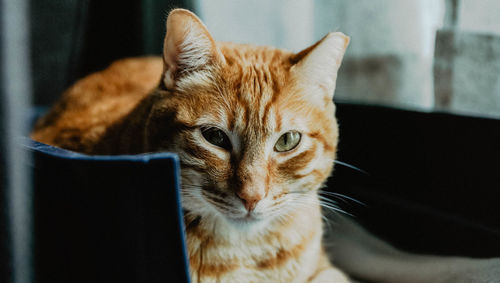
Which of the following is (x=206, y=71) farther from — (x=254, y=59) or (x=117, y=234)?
(x=117, y=234)

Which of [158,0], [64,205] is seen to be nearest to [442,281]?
[64,205]

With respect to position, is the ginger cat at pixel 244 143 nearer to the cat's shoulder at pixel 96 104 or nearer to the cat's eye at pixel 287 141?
the cat's eye at pixel 287 141

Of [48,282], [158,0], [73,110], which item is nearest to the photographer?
[48,282]

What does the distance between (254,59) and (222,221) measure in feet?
Answer: 1.52

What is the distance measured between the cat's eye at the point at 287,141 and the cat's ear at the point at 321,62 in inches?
6.0

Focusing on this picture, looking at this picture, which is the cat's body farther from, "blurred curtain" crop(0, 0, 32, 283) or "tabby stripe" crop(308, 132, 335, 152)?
"blurred curtain" crop(0, 0, 32, 283)

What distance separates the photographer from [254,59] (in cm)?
113

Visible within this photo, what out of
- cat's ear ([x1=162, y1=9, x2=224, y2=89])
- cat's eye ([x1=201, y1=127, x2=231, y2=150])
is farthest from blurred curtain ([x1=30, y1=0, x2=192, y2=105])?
cat's eye ([x1=201, y1=127, x2=231, y2=150])

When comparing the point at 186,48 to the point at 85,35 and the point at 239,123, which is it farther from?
the point at 85,35

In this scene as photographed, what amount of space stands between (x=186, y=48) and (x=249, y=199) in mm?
417

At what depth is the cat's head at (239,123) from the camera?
0.96 m

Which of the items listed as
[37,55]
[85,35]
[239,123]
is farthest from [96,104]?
[85,35]

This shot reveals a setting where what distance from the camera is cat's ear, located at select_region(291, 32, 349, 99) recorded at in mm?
1024

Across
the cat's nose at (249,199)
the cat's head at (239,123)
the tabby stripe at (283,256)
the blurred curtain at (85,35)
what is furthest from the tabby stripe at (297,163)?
the blurred curtain at (85,35)
